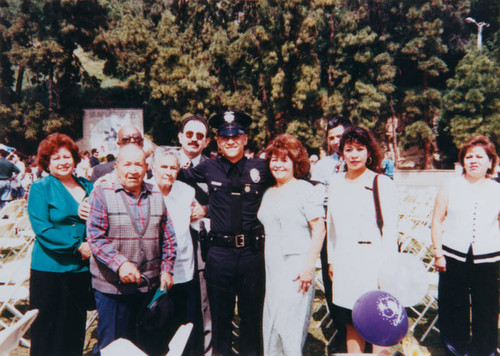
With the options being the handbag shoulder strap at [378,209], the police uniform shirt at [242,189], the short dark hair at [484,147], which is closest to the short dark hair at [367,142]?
the handbag shoulder strap at [378,209]

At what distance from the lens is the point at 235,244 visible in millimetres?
3031

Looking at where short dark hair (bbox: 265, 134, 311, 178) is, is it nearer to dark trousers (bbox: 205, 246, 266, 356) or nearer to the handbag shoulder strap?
the handbag shoulder strap

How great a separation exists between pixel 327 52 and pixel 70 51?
17.0 m

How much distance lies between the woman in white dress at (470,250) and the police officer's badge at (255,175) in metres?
1.56

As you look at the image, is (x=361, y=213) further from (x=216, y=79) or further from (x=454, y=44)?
(x=454, y=44)

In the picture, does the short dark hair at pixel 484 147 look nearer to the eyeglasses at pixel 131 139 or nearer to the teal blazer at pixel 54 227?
the eyeglasses at pixel 131 139

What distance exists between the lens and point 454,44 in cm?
2808

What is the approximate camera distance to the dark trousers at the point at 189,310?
313cm

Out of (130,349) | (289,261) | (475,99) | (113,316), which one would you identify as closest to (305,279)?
(289,261)

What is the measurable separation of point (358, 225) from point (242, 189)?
91 centimetres

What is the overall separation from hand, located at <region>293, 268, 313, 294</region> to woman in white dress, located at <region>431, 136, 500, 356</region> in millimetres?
1253

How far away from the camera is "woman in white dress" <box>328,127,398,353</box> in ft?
9.21

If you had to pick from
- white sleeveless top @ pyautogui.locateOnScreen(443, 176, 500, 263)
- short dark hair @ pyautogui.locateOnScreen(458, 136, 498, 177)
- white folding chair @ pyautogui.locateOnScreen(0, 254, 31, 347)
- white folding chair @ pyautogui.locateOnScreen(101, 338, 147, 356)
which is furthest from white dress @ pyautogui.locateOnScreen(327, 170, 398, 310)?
white folding chair @ pyautogui.locateOnScreen(0, 254, 31, 347)

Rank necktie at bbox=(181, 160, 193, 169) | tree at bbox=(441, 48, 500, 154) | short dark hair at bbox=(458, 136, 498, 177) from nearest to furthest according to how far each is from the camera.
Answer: short dark hair at bbox=(458, 136, 498, 177), necktie at bbox=(181, 160, 193, 169), tree at bbox=(441, 48, 500, 154)
